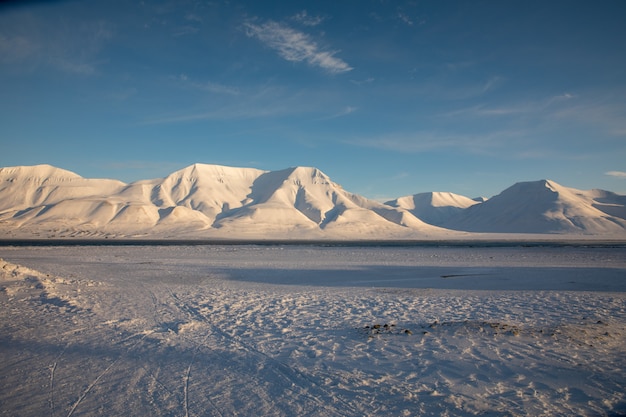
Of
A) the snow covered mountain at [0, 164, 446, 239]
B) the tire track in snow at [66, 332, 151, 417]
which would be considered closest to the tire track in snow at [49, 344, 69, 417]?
the tire track in snow at [66, 332, 151, 417]

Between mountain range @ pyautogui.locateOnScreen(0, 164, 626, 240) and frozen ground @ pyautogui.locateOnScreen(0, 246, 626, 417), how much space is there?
7959cm

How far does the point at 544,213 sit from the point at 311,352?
149110 mm

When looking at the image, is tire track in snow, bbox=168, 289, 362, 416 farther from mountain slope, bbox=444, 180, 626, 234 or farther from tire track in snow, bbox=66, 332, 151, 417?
mountain slope, bbox=444, 180, 626, 234

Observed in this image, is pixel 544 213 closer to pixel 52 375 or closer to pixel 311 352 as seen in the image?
pixel 311 352

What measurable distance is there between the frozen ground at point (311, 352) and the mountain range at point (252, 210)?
7959cm

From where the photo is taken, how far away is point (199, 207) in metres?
142

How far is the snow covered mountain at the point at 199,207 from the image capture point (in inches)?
4016

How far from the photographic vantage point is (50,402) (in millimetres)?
5441

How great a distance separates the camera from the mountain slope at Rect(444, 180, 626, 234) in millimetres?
121375

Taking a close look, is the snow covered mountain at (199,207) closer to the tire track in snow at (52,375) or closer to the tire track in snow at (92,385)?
the tire track in snow at (52,375)

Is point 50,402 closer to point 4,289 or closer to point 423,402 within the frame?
point 423,402

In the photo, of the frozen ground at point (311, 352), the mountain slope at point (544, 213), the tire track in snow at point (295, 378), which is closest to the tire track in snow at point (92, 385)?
the frozen ground at point (311, 352)

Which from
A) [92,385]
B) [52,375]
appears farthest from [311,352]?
[52,375]

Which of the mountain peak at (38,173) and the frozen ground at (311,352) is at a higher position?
the mountain peak at (38,173)
